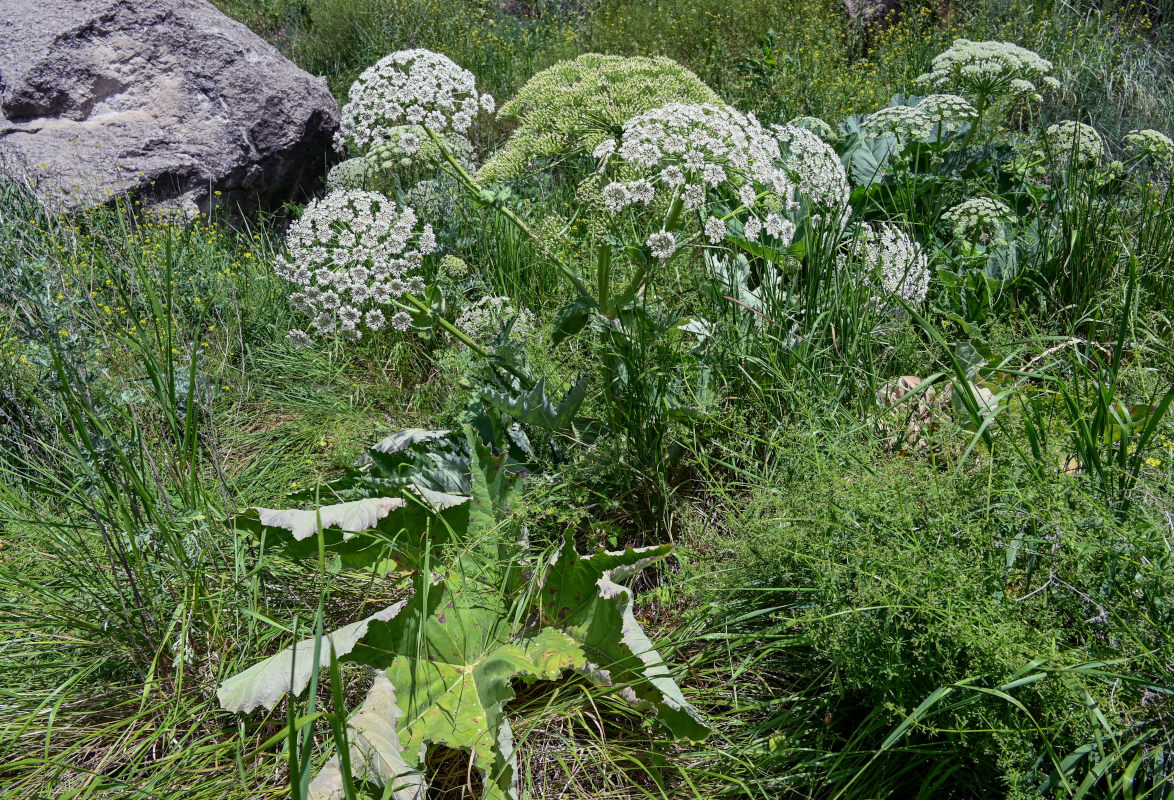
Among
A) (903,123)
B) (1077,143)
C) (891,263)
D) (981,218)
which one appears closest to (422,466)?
(891,263)

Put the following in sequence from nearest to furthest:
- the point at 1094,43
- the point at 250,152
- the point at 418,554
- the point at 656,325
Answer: the point at 418,554, the point at 656,325, the point at 250,152, the point at 1094,43

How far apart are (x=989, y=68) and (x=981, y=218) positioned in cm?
81

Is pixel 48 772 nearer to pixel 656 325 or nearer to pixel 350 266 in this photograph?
pixel 350 266

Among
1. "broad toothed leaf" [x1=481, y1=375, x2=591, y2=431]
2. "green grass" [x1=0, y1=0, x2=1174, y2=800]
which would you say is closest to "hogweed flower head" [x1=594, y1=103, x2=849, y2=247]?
"green grass" [x1=0, y1=0, x2=1174, y2=800]

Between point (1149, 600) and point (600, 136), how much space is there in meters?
1.87

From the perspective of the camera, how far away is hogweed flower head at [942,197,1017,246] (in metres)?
3.14

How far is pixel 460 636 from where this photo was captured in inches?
77.0

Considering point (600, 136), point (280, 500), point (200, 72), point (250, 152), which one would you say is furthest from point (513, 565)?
point (200, 72)

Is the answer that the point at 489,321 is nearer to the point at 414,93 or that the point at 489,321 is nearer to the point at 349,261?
the point at 349,261

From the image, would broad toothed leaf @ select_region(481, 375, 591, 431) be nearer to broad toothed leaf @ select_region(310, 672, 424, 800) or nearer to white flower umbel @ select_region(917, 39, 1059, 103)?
broad toothed leaf @ select_region(310, 672, 424, 800)

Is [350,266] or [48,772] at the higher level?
[350,266]

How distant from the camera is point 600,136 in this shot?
8.43ft

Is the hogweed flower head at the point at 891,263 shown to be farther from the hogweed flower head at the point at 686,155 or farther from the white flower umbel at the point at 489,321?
the white flower umbel at the point at 489,321

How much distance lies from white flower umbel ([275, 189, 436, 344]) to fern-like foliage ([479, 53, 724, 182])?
393 mm
